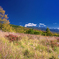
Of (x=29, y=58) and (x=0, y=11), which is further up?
(x=0, y=11)

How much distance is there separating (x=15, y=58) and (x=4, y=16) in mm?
16740

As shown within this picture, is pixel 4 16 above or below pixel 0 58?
above

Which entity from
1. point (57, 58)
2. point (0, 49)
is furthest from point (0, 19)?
point (57, 58)

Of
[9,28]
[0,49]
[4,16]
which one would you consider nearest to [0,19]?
[4,16]

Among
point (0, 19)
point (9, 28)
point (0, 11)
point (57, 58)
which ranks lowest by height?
point (57, 58)

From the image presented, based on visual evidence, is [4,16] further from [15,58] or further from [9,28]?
[15,58]

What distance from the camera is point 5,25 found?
53.5 ft

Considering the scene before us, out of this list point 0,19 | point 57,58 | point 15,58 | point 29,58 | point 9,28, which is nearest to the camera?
point 15,58

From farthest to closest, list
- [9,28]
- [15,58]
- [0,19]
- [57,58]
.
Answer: [9,28], [0,19], [57,58], [15,58]

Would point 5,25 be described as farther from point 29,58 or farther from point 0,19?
point 29,58

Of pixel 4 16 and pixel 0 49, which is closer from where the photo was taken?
pixel 0 49

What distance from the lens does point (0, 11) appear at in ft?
52.2

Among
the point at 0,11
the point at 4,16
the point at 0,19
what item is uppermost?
the point at 0,11

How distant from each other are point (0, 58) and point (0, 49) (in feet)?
1.22
